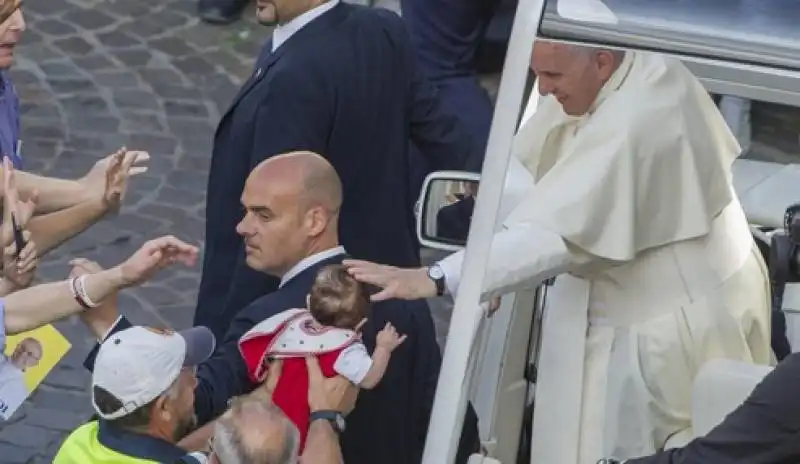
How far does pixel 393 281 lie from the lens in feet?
9.95

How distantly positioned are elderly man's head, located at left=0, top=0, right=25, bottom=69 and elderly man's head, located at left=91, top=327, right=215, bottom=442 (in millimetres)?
1271

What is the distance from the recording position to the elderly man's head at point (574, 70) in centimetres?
328

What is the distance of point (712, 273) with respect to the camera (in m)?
3.47

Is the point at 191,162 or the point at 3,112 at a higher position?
the point at 3,112

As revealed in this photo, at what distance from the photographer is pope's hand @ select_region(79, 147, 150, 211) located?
153 inches

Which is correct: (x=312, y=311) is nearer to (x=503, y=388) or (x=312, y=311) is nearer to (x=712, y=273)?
(x=503, y=388)

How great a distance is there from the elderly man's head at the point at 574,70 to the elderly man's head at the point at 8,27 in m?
1.51

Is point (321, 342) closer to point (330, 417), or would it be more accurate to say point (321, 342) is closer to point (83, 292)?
point (330, 417)

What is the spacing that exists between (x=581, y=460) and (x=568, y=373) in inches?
8.1

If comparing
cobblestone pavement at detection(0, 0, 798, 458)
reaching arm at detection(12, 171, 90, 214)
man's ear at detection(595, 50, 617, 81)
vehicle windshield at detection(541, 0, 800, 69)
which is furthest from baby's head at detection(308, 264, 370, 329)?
cobblestone pavement at detection(0, 0, 798, 458)

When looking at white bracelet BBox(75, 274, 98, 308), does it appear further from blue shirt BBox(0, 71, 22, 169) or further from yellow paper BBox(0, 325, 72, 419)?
blue shirt BBox(0, 71, 22, 169)

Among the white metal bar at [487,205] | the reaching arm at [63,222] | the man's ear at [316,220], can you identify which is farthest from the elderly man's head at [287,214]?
the reaching arm at [63,222]

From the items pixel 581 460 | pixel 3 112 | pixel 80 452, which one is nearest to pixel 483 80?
pixel 3 112

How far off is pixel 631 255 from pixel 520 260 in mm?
315
